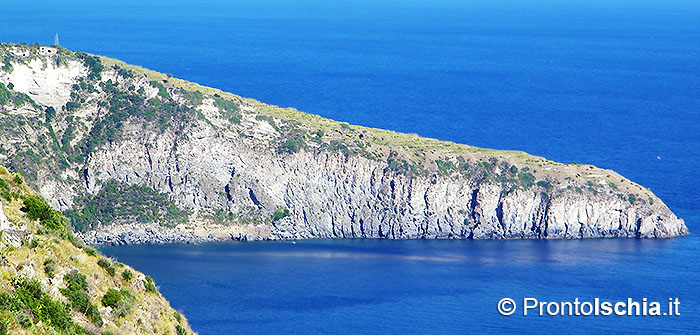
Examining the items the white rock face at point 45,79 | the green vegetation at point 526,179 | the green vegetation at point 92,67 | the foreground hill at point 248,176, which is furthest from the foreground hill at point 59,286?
the green vegetation at point 92,67

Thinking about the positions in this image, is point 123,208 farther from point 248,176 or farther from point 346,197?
point 346,197

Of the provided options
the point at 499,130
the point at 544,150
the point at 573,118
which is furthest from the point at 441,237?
the point at 573,118

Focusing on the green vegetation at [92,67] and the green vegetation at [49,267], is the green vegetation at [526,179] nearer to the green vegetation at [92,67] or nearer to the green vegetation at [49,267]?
the green vegetation at [92,67]

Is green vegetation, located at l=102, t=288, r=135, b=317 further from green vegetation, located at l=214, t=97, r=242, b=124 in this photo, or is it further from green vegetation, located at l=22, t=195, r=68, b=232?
green vegetation, located at l=214, t=97, r=242, b=124

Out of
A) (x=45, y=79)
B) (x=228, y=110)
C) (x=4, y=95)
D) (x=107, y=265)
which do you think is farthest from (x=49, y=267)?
(x=45, y=79)

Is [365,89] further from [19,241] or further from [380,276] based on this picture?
[19,241]

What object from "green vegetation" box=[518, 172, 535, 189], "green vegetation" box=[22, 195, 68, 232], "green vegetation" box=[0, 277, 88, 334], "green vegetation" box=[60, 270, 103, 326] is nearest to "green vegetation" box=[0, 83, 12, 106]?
"green vegetation" box=[518, 172, 535, 189]
